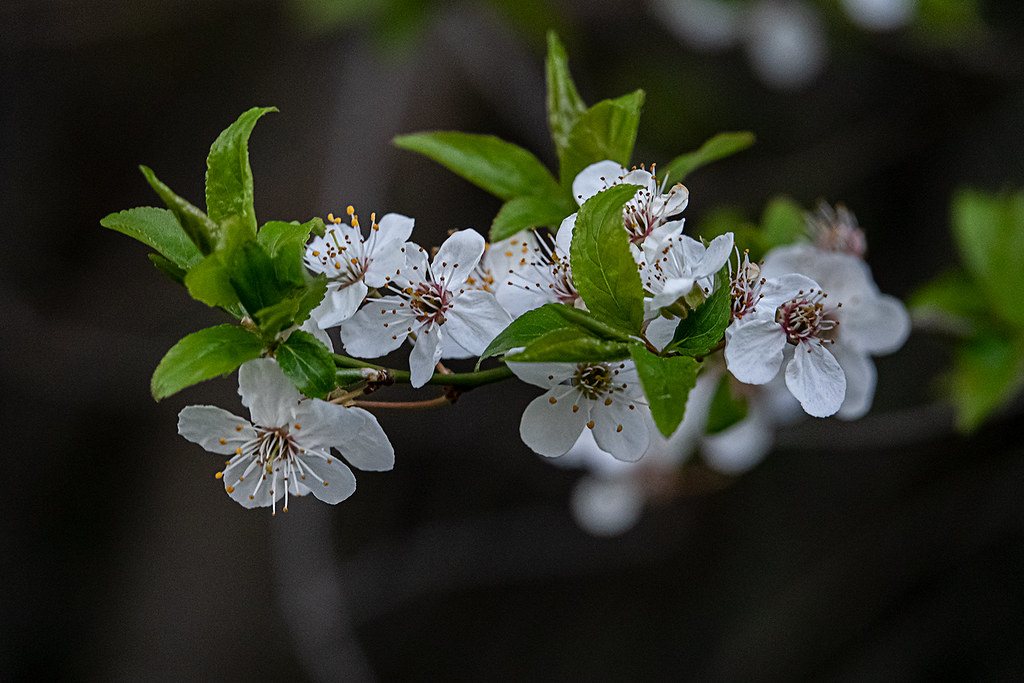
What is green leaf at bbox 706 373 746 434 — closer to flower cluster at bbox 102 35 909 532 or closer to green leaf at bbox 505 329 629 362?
flower cluster at bbox 102 35 909 532

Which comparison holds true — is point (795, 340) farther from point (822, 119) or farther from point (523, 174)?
point (822, 119)

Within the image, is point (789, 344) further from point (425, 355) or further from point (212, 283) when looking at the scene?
point (212, 283)

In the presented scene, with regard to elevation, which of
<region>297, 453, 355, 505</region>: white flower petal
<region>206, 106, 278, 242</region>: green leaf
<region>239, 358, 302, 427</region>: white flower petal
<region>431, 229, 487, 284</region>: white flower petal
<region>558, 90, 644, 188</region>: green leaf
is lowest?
<region>297, 453, 355, 505</region>: white flower petal

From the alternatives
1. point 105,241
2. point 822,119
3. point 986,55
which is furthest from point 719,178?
point 105,241

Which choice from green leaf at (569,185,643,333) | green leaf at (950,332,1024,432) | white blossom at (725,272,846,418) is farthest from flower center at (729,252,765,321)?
green leaf at (950,332,1024,432)

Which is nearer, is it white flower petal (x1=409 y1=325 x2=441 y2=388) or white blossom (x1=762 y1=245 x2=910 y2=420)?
white flower petal (x1=409 y1=325 x2=441 y2=388)

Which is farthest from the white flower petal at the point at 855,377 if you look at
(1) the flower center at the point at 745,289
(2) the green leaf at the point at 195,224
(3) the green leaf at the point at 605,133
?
(2) the green leaf at the point at 195,224
